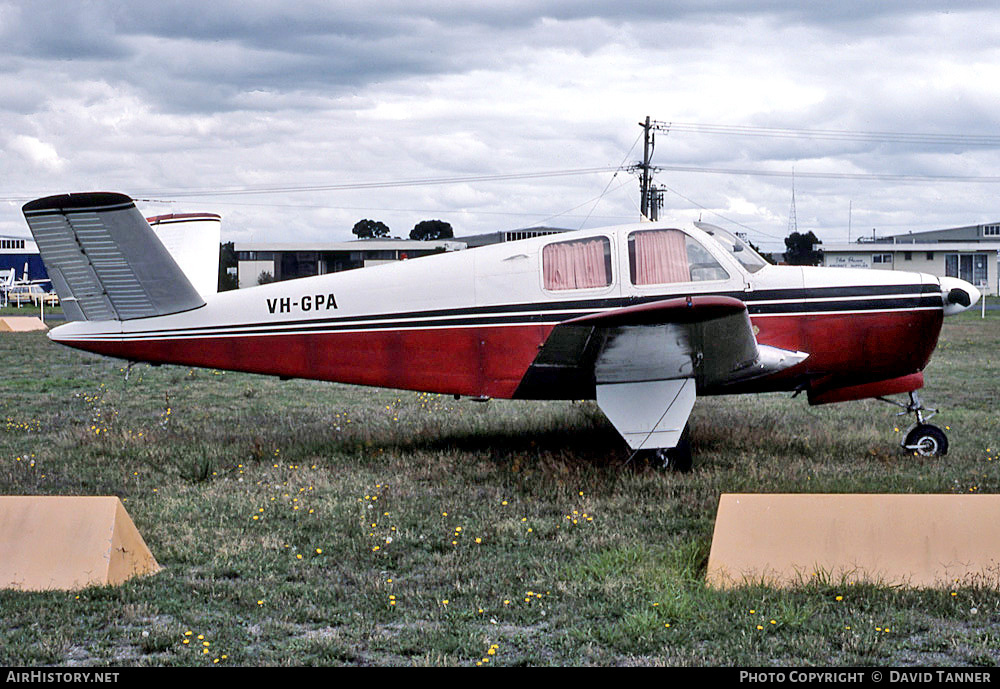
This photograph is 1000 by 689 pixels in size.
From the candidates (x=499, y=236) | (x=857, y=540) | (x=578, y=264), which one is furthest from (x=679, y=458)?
(x=499, y=236)

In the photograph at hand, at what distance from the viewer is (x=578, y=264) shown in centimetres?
830

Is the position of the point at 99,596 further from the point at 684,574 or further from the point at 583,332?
the point at 583,332

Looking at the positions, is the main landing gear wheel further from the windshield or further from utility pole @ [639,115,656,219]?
utility pole @ [639,115,656,219]

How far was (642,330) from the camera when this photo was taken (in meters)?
7.19

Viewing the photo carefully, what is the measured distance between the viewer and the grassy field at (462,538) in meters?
4.46

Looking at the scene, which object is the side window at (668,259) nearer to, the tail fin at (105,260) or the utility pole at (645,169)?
the tail fin at (105,260)

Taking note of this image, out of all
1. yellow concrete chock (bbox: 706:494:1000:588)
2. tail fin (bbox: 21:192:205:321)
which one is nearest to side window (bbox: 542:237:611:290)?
yellow concrete chock (bbox: 706:494:1000:588)

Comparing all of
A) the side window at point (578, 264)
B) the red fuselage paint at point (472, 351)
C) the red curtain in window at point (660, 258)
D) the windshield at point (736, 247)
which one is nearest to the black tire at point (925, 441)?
the red fuselage paint at point (472, 351)

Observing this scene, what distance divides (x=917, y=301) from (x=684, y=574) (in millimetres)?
4453

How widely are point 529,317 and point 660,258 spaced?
1.29 metres

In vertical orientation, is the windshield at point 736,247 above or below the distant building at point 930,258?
above

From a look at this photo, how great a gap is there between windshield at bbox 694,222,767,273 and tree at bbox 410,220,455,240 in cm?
7840

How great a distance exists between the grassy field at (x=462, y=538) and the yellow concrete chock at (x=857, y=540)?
0.14 m
